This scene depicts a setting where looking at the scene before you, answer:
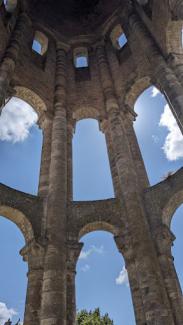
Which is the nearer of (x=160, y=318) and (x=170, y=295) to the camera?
(x=160, y=318)

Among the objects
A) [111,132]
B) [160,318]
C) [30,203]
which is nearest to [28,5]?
[111,132]

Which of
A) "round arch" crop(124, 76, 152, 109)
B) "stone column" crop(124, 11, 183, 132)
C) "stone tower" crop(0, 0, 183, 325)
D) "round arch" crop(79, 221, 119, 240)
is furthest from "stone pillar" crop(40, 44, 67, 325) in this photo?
"stone column" crop(124, 11, 183, 132)

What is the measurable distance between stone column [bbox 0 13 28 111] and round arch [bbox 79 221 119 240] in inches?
225

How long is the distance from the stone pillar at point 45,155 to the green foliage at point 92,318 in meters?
18.5

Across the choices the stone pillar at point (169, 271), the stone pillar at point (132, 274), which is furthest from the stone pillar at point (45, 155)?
the stone pillar at point (169, 271)

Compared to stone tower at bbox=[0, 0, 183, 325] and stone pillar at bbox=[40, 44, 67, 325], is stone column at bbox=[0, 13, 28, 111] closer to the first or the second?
stone tower at bbox=[0, 0, 183, 325]

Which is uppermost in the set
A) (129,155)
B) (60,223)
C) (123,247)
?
Answer: (129,155)

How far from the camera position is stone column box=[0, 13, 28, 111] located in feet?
40.7

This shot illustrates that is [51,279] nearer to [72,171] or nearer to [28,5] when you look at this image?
[72,171]

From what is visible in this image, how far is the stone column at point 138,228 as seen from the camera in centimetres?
809

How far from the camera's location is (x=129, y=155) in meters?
12.1

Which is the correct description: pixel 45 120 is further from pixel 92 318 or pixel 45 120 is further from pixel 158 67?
pixel 92 318

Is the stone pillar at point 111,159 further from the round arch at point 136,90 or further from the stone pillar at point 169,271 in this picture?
the stone pillar at point 169,271

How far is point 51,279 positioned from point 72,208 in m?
3.01
